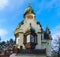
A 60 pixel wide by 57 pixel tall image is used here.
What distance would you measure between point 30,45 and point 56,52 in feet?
49.9

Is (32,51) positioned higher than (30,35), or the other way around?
(30,35)

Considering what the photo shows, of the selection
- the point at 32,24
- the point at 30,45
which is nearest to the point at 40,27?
the point at 32,24

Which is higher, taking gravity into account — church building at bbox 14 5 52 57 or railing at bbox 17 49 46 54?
church building at bbox 14 5 52 57

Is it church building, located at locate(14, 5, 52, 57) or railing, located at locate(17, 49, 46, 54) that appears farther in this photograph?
church building, located at locate(14, 5, 52, 57)

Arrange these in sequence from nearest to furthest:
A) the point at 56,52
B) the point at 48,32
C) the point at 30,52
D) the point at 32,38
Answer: the point at 30,52 < the point at 32,38 < the point at 48,32 < the point at 56,52

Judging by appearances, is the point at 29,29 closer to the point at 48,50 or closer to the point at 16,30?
the point at 16,30

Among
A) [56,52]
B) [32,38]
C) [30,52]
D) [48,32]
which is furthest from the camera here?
[56,52]

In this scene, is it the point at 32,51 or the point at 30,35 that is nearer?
the point at 32,51

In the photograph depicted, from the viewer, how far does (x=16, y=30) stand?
1750 inches

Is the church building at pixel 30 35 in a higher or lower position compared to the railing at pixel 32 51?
higher

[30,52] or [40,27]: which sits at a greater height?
[40,27]

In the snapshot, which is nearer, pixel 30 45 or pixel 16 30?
pixel 30 45

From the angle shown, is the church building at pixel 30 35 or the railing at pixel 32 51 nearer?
the railing at pixel 32 51

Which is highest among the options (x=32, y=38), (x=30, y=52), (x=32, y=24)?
(x=32, y=24)
